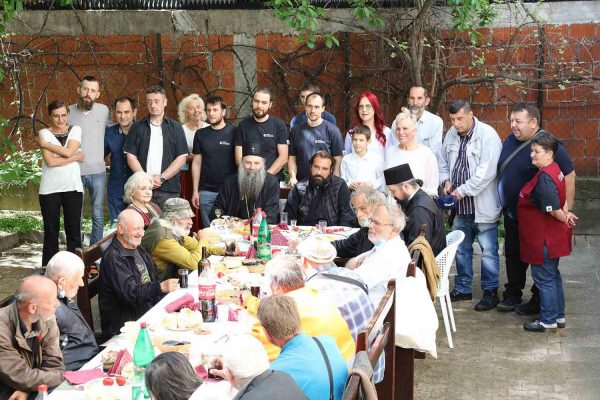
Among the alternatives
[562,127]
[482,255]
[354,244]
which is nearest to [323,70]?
[562,127]

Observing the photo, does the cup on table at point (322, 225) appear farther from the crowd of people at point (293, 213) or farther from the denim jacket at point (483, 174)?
the denim jacket at point (483, 174)

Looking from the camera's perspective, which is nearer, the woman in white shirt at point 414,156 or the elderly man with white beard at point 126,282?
the elderly man with white beard at point 126,282

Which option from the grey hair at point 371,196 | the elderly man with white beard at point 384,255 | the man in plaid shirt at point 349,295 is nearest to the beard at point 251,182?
the grey hair at point 371,196

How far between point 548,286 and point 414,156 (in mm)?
1679

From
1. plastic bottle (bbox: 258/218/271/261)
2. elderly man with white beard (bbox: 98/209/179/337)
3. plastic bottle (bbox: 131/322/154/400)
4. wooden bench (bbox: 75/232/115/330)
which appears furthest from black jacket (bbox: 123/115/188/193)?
plastic bottle (bbox: 131/322/154/400)

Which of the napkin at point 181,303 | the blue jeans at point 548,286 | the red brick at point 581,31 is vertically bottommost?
the blue jeans at point 548,286

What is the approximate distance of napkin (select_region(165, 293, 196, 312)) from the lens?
5820mm

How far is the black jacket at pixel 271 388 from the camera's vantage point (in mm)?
3807

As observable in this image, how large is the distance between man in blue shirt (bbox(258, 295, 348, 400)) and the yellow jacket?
0.33m

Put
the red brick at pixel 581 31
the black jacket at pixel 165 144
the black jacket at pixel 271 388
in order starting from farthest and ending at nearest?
the red brick at pixel 581 31, the black jacket at pixel 165 144, the black jacket at pixel 271 388

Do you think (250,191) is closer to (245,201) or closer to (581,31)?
(245,201)

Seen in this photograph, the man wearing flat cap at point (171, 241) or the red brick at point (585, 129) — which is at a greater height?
the red brick at point (585, 129)

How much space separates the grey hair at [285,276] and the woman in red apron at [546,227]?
10.2ft

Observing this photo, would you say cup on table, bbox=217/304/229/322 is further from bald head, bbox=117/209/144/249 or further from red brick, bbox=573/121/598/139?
red brick, bbox=573/121/598/139
